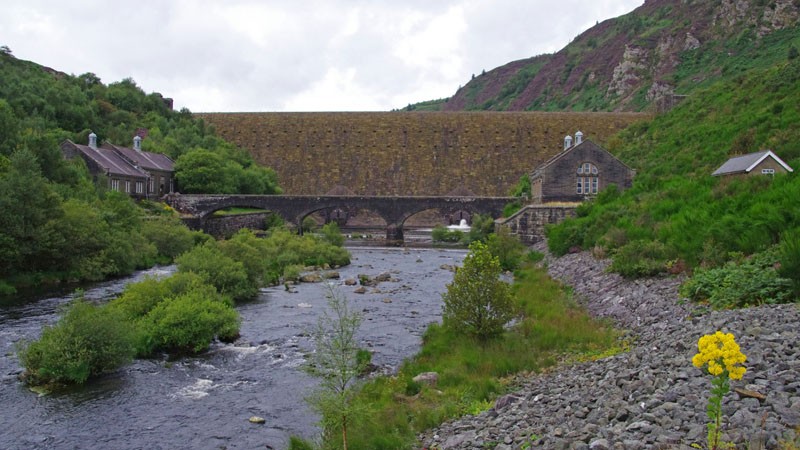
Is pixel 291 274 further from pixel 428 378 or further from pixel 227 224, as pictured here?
pixel 227 224

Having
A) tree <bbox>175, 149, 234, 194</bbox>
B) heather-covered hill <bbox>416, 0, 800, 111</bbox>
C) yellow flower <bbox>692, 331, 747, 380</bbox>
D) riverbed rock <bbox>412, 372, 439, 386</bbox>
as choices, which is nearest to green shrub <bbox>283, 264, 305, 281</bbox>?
riverbed rock <bbox>412, 372, 439, 386</bbox>

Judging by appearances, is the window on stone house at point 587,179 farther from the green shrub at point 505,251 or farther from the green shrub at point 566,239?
the green shrub at point 566,239

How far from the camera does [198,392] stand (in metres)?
14.1

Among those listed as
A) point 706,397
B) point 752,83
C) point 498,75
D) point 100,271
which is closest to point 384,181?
point 752,83

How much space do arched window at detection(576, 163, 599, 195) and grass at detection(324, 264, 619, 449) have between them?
85.8ft

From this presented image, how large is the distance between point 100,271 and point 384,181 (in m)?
49.9

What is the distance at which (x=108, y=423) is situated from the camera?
12.2 m

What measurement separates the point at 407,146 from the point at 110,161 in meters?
38.9

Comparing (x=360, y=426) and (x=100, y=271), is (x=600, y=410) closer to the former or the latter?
(x=360, y=426)

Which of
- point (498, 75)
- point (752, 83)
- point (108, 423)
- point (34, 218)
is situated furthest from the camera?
point (498, 75)


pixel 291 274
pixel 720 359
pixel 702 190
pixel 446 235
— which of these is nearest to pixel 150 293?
pixel 291 274

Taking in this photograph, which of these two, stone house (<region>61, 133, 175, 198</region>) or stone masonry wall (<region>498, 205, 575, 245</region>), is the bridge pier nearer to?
stone masonry wall (<region>498, 205, 575, 245</region>)

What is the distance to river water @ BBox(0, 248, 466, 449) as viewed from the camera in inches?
457

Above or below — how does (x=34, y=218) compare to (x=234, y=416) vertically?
above
